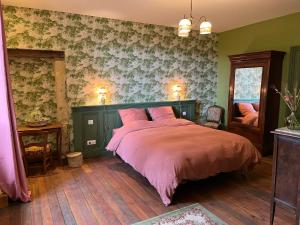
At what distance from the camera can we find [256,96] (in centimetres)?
439

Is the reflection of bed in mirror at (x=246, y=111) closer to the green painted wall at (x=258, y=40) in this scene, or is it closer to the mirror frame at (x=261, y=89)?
the mirror frame at (x=261, y=89)

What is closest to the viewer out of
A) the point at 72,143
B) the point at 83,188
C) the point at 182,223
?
the point at 182,223

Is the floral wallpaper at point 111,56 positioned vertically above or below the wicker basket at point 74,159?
above

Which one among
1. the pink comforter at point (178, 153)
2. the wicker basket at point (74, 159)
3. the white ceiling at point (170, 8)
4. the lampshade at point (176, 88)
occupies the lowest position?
the wicker basket at point (74, 159)

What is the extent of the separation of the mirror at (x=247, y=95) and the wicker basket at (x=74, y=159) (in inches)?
128

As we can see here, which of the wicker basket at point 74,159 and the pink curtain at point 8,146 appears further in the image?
the wicker basket at point 74,159

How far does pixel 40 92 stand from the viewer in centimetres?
399

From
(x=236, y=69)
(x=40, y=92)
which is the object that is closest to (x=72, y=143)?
(x=40, y=92)

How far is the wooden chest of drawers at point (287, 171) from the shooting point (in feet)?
6.72

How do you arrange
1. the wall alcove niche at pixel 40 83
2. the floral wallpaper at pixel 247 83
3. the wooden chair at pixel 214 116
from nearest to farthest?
the wall alcove niche at pixel 40 83 → the floral wallpaper at pixel 247 83 → the wooden chair at pixel 214 116

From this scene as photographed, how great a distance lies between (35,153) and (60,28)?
2166 millimetres

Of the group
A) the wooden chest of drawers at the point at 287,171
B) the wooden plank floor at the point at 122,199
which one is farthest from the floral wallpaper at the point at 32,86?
the wooden chest of drawers at the point at 287,171

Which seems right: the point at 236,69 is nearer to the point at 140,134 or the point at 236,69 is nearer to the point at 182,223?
the point at 140,134

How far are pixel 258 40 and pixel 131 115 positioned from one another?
3.04 meters
